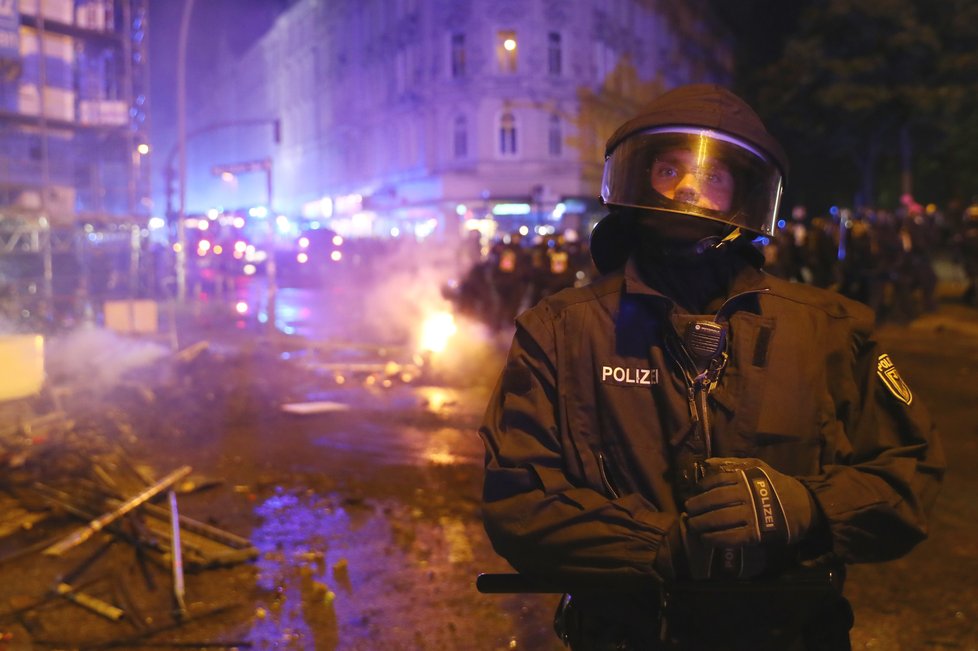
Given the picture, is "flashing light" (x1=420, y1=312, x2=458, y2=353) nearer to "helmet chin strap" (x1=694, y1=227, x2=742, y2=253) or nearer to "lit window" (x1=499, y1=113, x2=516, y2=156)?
"helmet chin strap" (x1=694, y1=227, x2=742, y2=253)

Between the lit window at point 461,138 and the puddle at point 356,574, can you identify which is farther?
the lit window at point 461,138

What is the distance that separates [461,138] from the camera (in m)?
40.4

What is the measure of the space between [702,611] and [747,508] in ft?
1.01

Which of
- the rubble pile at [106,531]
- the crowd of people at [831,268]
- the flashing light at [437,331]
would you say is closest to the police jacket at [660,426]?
the rubble pile at [106,531]

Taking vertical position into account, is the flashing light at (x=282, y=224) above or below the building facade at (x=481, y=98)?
below

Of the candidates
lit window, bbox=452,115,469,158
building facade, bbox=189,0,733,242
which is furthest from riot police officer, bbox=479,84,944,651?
lit window, bbox=452,115,469,158

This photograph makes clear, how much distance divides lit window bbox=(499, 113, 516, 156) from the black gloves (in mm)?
39078

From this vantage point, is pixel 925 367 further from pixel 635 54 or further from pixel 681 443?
pixel 635 54

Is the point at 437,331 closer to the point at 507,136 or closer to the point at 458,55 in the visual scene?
the point at 507,136

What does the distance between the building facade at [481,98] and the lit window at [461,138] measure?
51 mm

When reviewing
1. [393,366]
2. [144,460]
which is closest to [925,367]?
[393,366]

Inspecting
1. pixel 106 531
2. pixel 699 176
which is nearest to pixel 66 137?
pixel 106 531

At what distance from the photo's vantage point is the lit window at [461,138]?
4009cm

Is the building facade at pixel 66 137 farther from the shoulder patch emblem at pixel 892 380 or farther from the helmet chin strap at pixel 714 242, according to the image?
the shoulder patch emblem at pixel 892 380
